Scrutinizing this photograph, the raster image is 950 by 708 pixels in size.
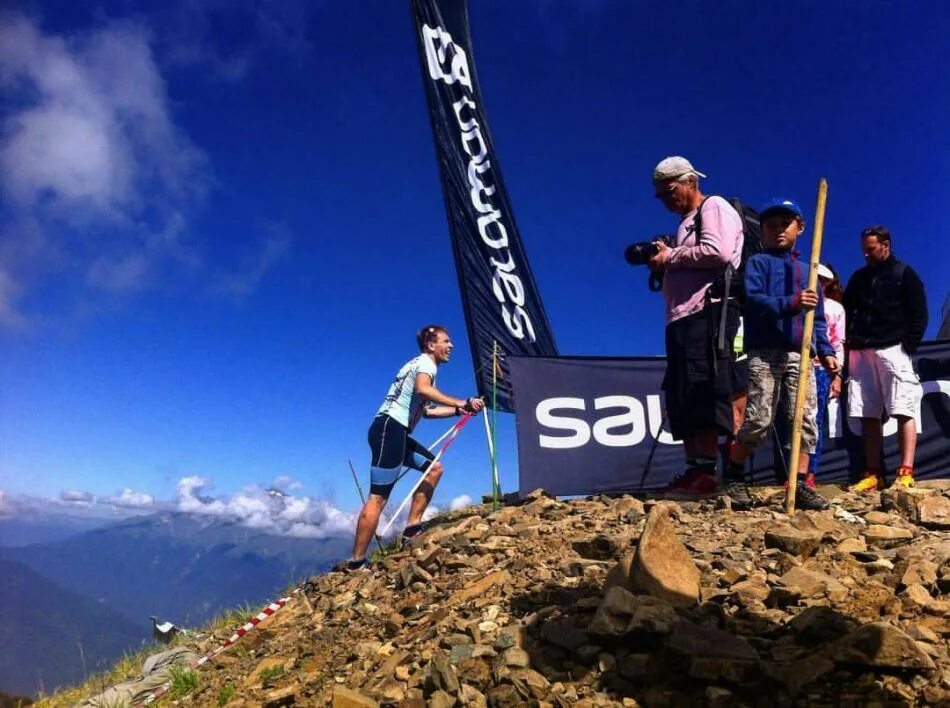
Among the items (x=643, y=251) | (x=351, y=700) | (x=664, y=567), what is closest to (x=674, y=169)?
(x=643, y=251)

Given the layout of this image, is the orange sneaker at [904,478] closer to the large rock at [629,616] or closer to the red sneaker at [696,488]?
the red sneaker at [696,488]

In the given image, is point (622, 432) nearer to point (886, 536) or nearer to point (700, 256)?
point (700, 256)

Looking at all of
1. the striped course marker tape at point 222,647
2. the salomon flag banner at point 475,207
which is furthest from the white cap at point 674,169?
the striped course marker tape at point 222,647

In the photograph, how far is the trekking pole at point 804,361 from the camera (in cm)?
A: 461

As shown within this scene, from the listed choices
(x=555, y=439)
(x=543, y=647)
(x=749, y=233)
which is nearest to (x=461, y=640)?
(x=543, y=647)

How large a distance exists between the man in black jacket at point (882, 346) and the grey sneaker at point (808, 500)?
1.60 metres

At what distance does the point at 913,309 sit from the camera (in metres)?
5.98

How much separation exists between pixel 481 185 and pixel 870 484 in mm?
7101

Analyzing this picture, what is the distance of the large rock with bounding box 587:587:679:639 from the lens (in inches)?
108

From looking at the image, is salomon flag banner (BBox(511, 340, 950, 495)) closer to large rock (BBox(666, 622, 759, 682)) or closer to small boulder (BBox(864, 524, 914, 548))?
small boulder (BBox(864, 524, 914, 548))

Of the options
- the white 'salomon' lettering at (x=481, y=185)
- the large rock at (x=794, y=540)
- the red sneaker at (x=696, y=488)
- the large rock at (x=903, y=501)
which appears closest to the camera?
the large rock at (x=794, y=540)

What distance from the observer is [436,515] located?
8852 millimetres

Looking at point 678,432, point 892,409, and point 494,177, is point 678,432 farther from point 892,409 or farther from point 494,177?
point 494,177

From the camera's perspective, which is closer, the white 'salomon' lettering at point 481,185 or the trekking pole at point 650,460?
the trekking pole at point 650,460
